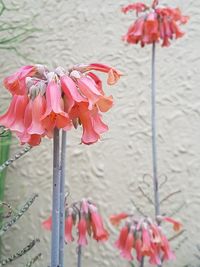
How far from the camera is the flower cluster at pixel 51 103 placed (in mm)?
539

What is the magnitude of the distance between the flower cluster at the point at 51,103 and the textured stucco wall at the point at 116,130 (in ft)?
3.53

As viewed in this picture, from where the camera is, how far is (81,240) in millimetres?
1061

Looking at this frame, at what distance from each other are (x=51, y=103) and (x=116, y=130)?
46.5 inches

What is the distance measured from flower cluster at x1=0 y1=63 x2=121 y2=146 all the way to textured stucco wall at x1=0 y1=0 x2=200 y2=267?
3.53ft

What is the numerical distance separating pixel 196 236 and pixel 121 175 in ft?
1.16

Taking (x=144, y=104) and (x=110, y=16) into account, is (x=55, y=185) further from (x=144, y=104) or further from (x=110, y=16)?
(x=110, y=16)

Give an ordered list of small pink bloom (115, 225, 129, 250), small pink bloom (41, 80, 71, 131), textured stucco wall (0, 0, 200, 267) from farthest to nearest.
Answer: textured stucco wall (0, 0, 200, 267)
small pink bloom (115, 225, 129, 250)
small pink bloom (41, 80, 71, 131)

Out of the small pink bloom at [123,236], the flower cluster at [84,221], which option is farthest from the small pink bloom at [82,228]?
the small pink bloom at [123,236]

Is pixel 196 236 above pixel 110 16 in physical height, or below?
below

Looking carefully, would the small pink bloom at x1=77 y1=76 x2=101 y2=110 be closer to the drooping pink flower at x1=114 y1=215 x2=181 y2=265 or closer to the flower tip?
the flower tip

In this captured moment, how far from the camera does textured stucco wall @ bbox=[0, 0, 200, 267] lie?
162 cm

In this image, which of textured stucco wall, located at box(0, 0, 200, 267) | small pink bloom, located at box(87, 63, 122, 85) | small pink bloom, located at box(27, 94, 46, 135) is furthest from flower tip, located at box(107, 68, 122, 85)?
textured stucco wall, located at box(0, 0, 200, 267)

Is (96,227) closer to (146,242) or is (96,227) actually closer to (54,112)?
(146,242)

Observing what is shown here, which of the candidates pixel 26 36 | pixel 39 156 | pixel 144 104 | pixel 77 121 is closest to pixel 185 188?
pixel 144 104
